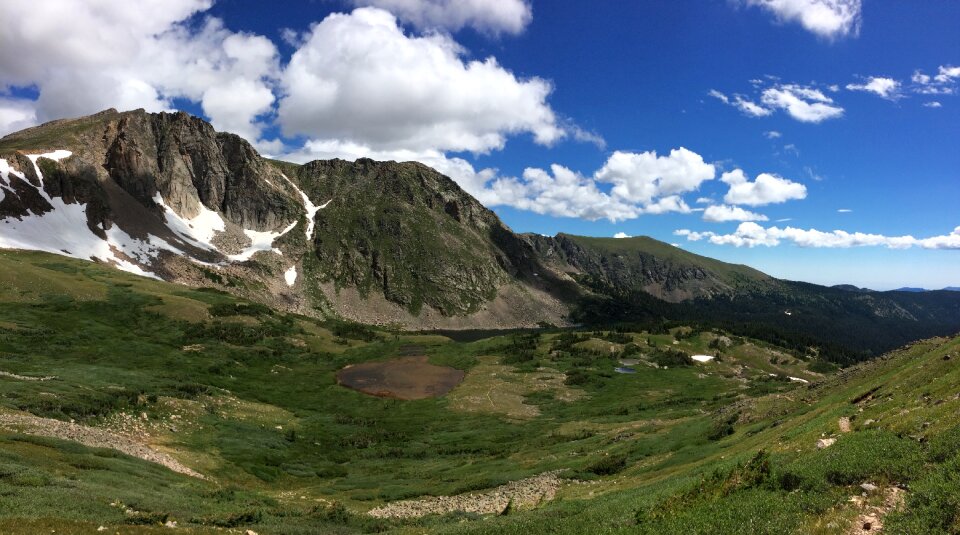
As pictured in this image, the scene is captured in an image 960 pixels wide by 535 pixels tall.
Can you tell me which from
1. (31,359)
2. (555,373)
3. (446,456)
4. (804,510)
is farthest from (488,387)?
(804,510)

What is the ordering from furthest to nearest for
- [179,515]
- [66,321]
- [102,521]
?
[66,321]
[179,515]
[102,521]

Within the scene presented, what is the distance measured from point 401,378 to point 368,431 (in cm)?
4601

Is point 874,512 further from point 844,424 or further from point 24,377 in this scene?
point 24,377

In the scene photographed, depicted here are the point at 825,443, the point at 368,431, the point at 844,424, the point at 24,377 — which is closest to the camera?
the point at 825,443

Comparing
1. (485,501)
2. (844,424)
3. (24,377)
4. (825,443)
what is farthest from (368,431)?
(825,443)

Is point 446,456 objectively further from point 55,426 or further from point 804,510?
point 804,510

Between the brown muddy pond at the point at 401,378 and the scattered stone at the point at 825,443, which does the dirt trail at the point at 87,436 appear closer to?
the scattered stone at the point at 825,443

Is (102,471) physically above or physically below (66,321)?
below

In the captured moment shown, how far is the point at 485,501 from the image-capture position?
131 feet

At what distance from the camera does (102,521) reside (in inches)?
839

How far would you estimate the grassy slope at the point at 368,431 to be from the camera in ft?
69.6

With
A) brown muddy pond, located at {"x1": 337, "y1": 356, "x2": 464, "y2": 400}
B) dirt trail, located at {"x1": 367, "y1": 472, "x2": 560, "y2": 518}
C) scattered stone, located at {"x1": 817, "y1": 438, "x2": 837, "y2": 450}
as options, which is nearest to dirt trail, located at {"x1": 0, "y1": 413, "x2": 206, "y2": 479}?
dirt trail, located at {"x1": 367, "y1": 472, "x2": 560, "y2": 518}

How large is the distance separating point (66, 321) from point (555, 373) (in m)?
120

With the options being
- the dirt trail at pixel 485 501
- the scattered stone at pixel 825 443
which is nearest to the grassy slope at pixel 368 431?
the scattered stone at pixel 825 443
